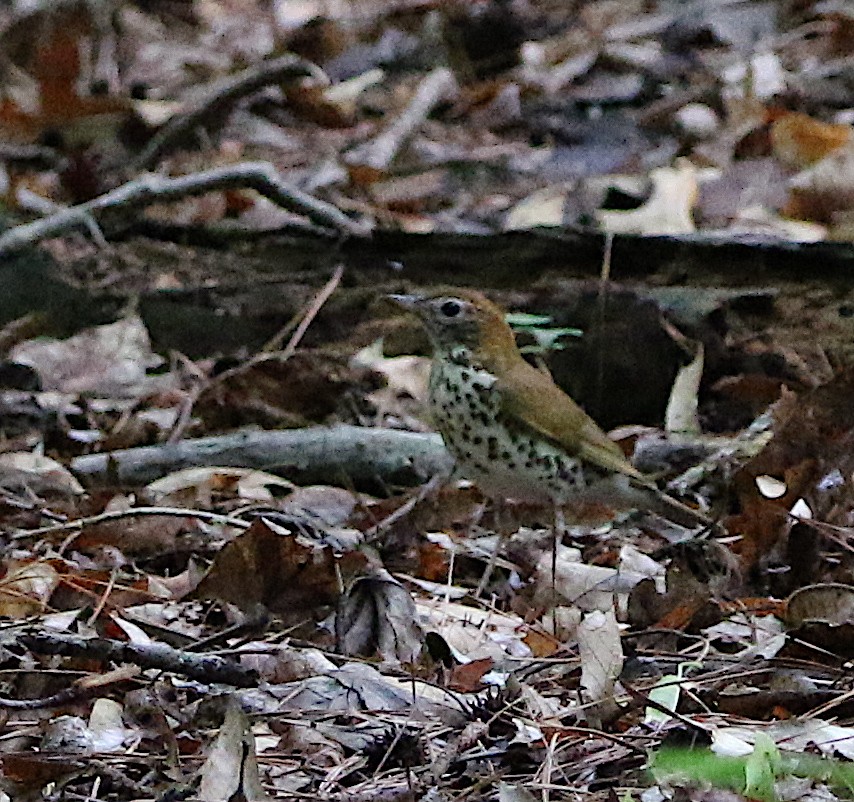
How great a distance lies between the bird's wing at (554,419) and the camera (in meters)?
4.10

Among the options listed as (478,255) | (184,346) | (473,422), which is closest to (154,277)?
(184,346)

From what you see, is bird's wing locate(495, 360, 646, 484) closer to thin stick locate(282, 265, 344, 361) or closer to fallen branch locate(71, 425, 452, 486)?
fallen branch locate(71, 425, 452, 486)

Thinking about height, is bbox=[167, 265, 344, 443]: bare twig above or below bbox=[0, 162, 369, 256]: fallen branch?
below

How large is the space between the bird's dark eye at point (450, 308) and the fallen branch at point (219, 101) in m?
2.98

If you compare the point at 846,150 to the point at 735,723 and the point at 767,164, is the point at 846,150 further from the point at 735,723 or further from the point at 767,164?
the point at 735,723

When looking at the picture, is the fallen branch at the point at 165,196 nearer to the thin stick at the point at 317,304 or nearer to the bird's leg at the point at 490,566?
the thin stick at the point at 317,304

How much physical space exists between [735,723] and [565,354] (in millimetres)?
2492

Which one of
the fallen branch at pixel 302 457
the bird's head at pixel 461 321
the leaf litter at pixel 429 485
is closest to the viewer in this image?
the leaf litter at pixel 429 485

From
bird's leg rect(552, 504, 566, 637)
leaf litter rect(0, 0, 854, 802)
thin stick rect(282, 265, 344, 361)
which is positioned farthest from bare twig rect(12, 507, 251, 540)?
thin stick rect(282, 265, 344, 361)

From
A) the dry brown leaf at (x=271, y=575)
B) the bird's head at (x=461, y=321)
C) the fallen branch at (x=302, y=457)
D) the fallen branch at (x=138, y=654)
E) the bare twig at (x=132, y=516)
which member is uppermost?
the fallen branch at (x=138, y=654)

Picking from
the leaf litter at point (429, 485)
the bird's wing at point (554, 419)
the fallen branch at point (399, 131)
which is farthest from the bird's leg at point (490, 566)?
the fallen branch at point (399, 131)

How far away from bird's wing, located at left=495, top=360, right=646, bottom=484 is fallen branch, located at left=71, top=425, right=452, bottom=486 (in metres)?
0.42

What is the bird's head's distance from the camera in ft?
13.8

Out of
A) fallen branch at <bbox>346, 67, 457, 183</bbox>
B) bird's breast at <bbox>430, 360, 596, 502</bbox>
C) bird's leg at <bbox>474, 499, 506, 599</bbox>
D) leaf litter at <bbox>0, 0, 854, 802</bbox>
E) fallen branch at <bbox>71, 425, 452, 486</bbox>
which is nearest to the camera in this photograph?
leaf litter at <bbox>0, 0, 854, 802</bbox>
